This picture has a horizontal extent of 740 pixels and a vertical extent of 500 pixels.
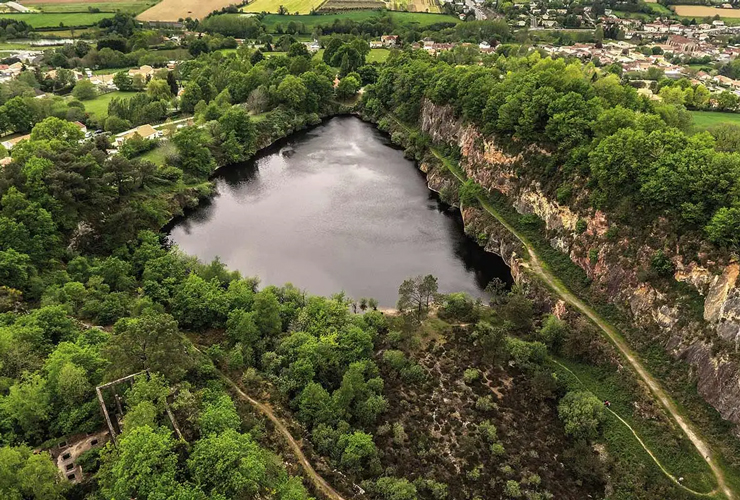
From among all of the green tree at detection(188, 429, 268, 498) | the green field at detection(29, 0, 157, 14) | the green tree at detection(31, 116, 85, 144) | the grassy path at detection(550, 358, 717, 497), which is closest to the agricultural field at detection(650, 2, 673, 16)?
the green field at detection(29, 0, 157, 14)

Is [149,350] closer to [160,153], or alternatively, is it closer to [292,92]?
[160,153]

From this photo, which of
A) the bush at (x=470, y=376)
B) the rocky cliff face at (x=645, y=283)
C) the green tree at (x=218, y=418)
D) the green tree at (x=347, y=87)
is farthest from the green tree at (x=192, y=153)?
the bush at (x=470, y=376)

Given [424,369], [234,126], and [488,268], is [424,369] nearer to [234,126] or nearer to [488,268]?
[488,268]

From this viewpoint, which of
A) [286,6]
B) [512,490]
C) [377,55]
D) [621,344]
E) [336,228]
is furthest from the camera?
[286,6]

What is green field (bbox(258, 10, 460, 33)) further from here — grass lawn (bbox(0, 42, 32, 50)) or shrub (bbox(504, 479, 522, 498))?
shrub (bbox(504, 479, 522, 498))

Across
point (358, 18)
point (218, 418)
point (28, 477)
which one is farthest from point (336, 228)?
point (358, 18)

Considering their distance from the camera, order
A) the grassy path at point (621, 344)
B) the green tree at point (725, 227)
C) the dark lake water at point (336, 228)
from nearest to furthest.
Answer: the grassy path at point (621, 344), the green tree at point (725, 227), the dark lake water at point (336, 228)

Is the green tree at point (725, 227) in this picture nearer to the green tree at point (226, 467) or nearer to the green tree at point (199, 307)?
the green tree at point (226, 467)
